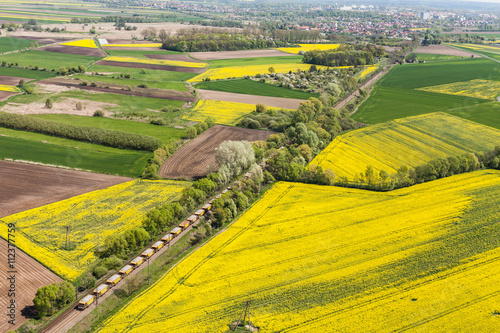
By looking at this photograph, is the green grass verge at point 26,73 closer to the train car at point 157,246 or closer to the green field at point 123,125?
the green field at point 123,125

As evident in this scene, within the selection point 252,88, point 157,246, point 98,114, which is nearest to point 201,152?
point 98,114

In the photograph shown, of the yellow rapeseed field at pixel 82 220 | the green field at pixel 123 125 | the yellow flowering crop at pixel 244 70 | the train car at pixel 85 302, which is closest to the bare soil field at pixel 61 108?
the green field at pixel 123 125

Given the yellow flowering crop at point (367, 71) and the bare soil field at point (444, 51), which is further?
the bare soil field at point (444, 51)

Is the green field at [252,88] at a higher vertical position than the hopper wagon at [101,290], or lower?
higher

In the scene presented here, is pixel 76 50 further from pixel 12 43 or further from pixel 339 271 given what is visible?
pixel 339 271

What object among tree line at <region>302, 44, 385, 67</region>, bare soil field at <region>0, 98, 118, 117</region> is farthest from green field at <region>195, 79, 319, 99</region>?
tree line at <region>302, 44, 385, 67</region>

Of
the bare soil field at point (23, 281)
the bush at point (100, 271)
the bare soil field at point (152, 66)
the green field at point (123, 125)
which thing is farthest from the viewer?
the bare soil field at point (152, 66)

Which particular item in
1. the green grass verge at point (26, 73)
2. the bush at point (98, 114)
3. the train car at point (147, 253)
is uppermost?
the green grass verge at point (26, 73)
